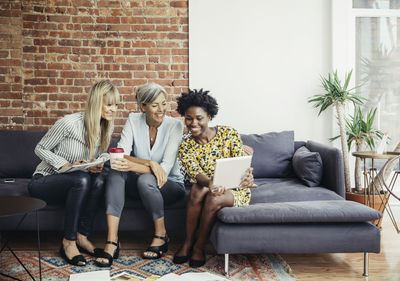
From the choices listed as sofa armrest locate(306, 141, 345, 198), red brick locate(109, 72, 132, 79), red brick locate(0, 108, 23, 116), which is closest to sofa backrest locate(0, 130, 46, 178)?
red brick locate(0, 108, 23, 116)

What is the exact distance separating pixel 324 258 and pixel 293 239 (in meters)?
0.50

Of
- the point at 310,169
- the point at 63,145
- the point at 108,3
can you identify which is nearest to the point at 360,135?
the point at 310,169

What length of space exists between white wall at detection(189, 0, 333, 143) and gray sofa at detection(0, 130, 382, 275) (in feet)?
1.43

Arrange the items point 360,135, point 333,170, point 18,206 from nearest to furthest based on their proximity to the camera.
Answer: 1. point 18,206
2. point 333,170
3. point 360,135

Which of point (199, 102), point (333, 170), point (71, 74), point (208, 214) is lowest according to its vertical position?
point (208, 214)

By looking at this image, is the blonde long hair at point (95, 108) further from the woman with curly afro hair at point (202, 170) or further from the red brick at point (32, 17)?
the red brick at point (32, 17)

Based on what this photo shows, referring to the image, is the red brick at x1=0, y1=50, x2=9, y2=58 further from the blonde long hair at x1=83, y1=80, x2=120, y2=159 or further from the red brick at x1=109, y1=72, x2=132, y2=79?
the blonde long hair at x1=83, y1=80, x2=120, y2=159

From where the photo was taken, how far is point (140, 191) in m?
2.50

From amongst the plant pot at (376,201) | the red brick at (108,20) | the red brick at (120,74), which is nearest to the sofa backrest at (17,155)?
the red brick at (120,74)

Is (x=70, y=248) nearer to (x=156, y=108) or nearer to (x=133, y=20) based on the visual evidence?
(x=156, y=108)

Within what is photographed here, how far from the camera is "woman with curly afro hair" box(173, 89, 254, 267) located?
234 cm

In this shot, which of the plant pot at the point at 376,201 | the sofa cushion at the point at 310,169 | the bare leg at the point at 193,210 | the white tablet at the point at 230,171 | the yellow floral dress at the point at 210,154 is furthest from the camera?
the plant pot at the point at 376,201

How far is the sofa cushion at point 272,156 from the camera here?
3250 millimetres

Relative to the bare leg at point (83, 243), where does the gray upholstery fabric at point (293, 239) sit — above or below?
above
